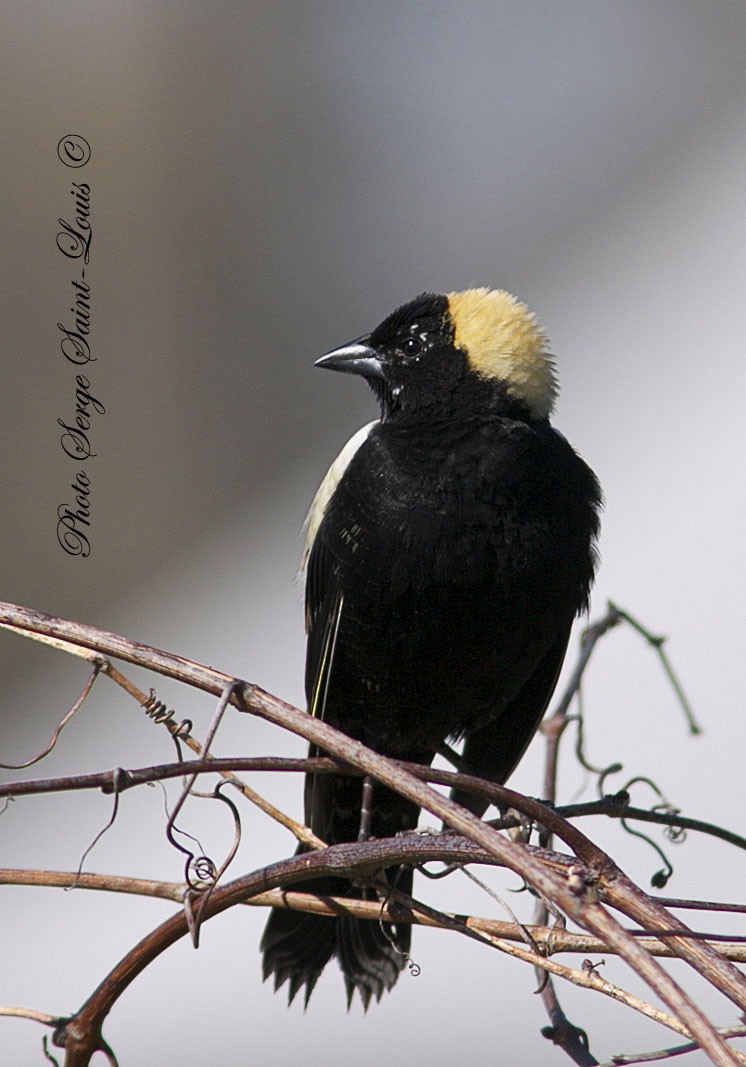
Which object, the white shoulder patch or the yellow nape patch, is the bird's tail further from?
the yellow nape patch

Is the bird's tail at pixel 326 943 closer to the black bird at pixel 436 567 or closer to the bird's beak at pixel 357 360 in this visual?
the black bird at pixel 436 567

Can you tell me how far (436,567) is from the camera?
1.79 metres

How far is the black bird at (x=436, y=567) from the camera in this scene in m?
1.81

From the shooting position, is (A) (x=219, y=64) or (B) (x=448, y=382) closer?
(B) (x=448, y=382)

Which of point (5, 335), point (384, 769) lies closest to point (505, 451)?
point (384, 769)

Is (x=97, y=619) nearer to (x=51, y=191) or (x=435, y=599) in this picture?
(x=51, y=191)

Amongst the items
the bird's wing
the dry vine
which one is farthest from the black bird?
the dry vine

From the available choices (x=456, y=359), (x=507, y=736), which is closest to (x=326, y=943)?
(x=507, y=736)

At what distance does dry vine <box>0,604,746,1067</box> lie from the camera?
74cm

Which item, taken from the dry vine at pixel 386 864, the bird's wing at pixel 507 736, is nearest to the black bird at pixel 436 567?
the bird's wing at pixel 507 736

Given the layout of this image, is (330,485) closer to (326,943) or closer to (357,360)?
(357,360)

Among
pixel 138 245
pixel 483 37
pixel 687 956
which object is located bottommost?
pixel 687 956

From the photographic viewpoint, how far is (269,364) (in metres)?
3.71

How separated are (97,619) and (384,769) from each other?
107 inches
